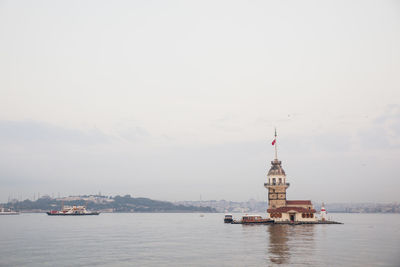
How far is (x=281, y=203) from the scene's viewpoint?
121500 millimetres

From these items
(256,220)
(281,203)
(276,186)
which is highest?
(276,186)

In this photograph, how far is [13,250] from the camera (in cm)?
6781

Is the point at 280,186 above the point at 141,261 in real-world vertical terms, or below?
above

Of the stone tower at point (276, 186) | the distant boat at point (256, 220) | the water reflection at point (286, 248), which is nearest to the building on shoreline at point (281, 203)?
the stone tower at point (276, 186)

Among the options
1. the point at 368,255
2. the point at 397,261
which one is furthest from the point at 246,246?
the point at 397,261

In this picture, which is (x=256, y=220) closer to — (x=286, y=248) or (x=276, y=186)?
(x=276, y=186)

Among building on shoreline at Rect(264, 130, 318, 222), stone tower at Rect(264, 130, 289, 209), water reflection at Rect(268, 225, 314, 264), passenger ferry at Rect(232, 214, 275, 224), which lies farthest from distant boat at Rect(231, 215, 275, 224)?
water reflection at Rect(268, 225, 314, 264)

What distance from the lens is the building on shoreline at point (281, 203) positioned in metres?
118

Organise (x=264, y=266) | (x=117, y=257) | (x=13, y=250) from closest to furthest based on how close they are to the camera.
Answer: (x=264, y=266), (x=117, y=257), (x=13, y=250)

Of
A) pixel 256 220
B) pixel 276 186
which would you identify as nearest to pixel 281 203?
pixel 276 186

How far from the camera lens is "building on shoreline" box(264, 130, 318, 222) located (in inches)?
4631

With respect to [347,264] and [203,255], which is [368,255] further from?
[203,255]

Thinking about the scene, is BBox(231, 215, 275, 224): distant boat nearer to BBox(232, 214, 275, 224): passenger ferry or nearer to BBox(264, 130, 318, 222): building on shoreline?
BBox(232, 214, 275, 224): passenger ferry

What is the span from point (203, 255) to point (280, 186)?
64.8 meters
